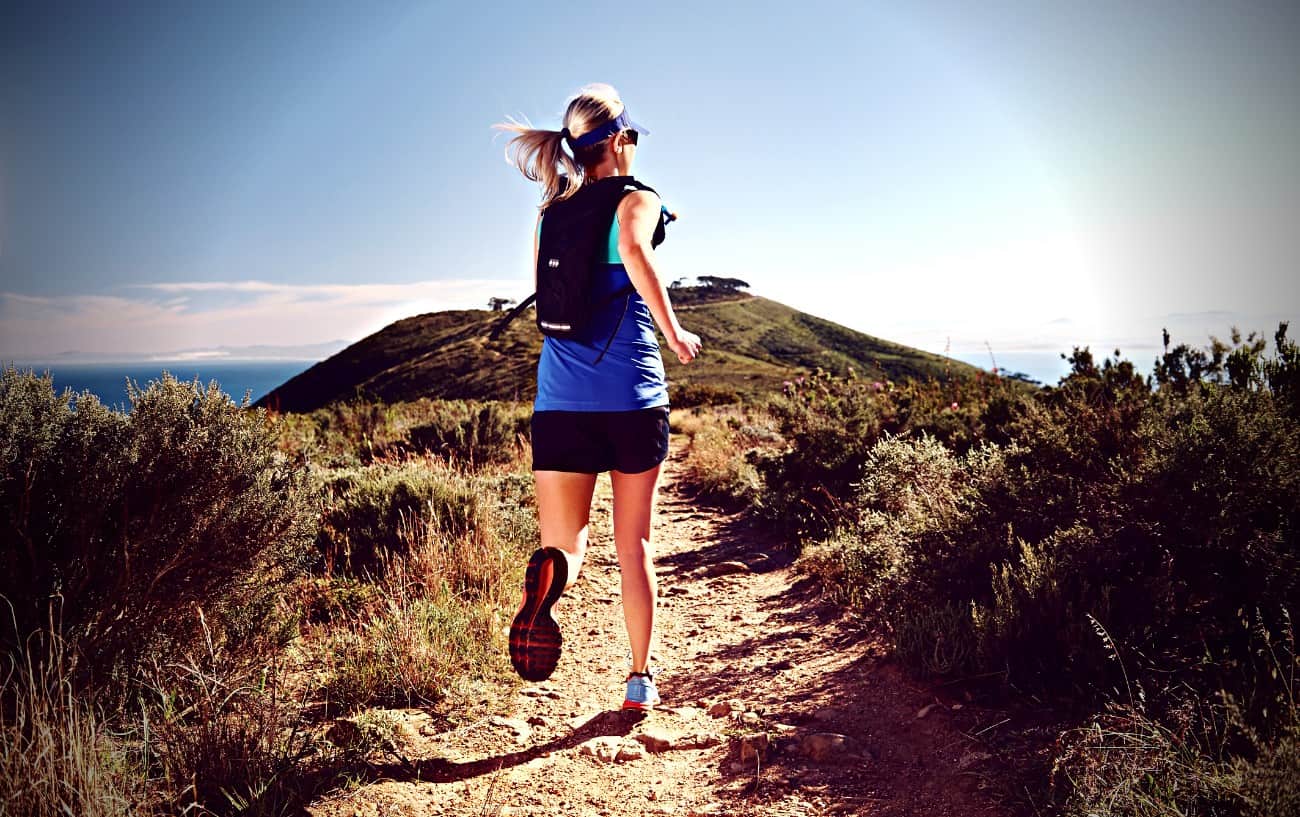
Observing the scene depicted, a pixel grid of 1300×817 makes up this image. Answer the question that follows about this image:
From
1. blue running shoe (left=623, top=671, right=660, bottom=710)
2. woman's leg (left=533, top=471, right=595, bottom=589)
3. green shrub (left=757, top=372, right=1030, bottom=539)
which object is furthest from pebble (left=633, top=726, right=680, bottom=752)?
green shrub (left=757, top=372, right=1030, bottom=539)

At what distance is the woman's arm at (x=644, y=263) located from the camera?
290cm

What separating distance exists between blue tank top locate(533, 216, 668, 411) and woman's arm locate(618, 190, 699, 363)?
0.28 feet

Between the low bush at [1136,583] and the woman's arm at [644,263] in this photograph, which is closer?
the low bush at [1136,583]

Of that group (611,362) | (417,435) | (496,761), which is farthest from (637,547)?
(417,435)

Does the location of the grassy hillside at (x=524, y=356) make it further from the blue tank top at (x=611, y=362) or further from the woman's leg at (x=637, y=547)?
the blue tank top at (x=611, y=362)

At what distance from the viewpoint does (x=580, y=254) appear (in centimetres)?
301

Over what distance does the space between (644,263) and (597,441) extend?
728 millimetres

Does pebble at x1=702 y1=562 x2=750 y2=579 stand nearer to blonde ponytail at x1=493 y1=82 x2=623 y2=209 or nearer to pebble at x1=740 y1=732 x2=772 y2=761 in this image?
pebble at x1=740 y1=732 x2=772 y2=761

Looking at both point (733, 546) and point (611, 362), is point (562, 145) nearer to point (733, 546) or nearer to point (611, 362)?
point (611, 362)

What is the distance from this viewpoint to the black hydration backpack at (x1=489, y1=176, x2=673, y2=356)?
3008mm

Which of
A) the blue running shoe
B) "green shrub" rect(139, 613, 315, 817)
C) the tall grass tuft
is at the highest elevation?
the tall grass tuft

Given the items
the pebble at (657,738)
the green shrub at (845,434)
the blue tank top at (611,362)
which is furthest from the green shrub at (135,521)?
the green shrub at (845,434)

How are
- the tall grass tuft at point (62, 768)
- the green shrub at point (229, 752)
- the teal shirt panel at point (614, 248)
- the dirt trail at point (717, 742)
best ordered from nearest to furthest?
the tall grass tuft at point (62, 768) → the green shrub at point (229, 752) → the dirt trail at point (717, 742) → the teal shirt panel at point (614, 248)

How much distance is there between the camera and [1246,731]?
82.7 inches
